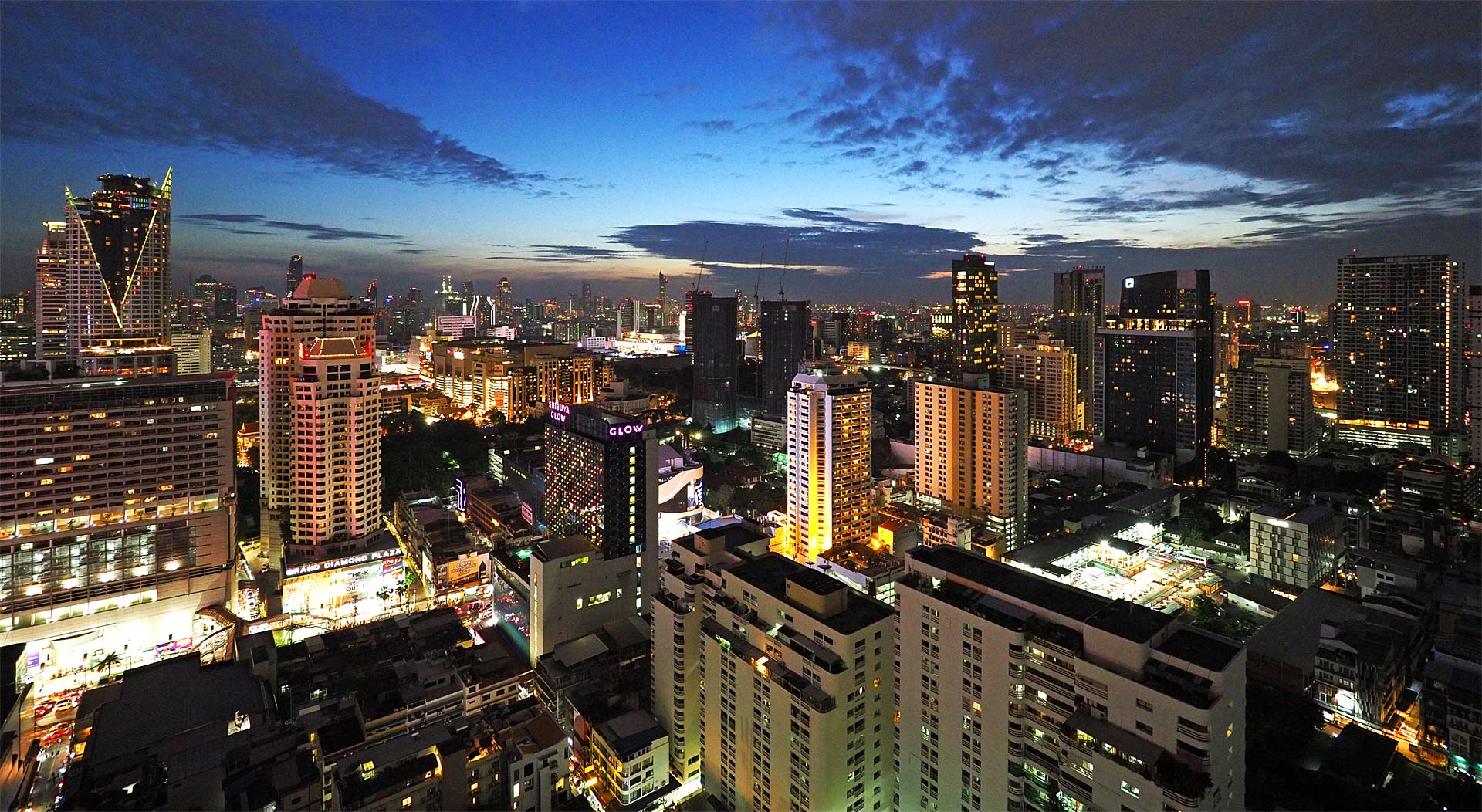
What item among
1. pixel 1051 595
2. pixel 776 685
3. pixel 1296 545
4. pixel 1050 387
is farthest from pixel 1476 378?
pixel 776 685

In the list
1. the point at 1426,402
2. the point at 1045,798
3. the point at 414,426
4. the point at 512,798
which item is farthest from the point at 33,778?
the point at 1426,402

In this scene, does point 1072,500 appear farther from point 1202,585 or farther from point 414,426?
point 414,426

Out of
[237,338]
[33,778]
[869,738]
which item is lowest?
[33,778]

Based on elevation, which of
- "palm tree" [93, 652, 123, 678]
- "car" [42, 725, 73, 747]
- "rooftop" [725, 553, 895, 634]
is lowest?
"car" [42, 725, 73, 747]

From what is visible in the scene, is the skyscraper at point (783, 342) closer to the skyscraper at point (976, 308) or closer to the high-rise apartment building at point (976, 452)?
the skyscraper at point (976, 308)

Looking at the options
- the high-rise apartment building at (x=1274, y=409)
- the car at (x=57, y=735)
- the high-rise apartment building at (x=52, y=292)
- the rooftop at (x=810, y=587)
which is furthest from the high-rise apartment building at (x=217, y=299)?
the high-rise apartment building at (x=1274, y=409)

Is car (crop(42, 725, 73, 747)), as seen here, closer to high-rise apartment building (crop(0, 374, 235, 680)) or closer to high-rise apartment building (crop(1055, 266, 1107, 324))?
high-rise apartment building (crop(0, 374, 235, 680))

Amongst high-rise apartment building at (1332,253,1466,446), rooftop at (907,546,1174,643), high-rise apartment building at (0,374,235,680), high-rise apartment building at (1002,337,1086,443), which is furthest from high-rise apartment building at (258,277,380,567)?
high-rise apartment building at (1332,253,1466,446)
